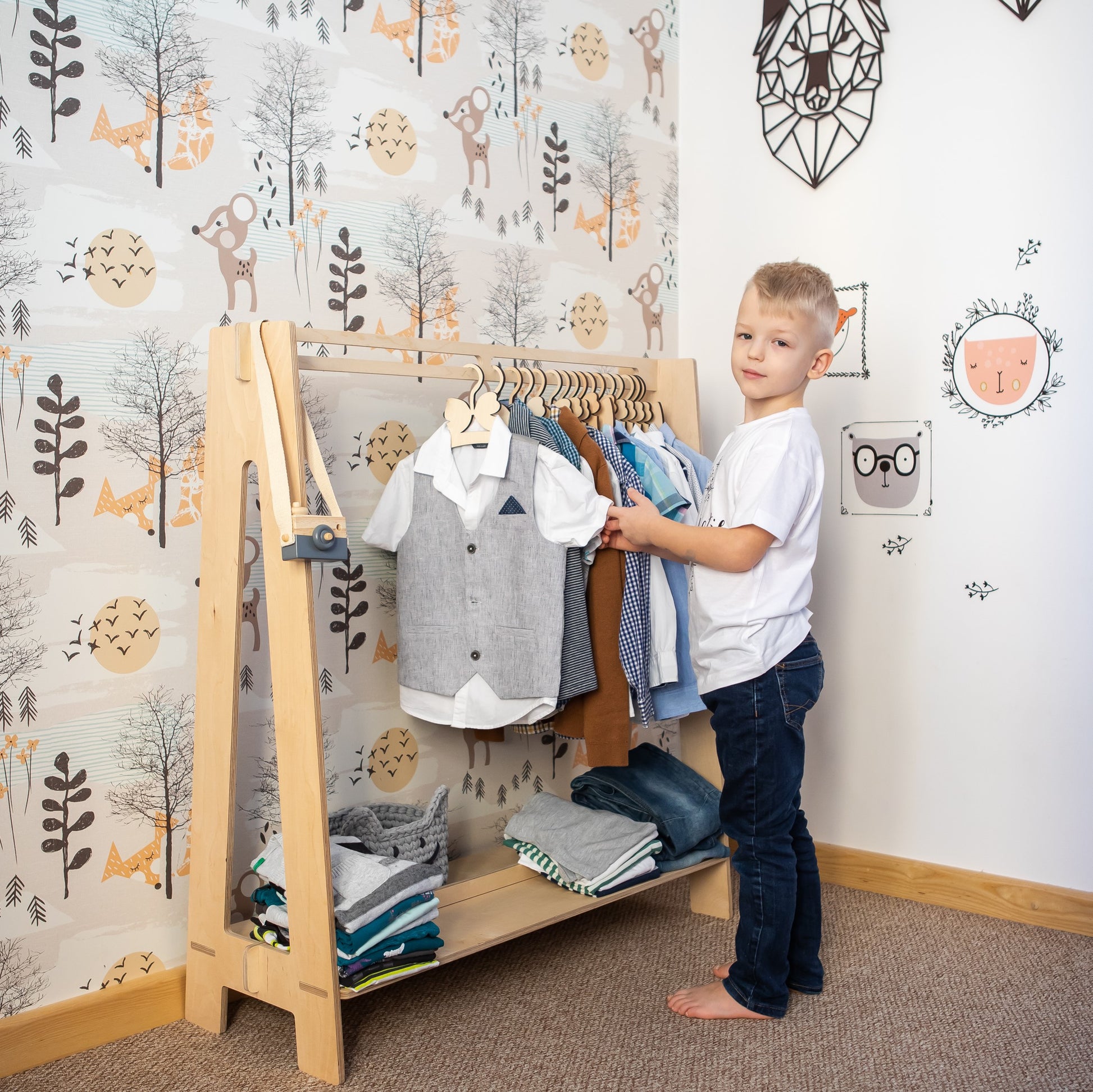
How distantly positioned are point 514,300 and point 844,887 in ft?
5.38

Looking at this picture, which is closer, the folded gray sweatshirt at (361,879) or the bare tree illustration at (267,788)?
the folded gray sweatshirt at (361,879)

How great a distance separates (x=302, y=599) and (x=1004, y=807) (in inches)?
65.3

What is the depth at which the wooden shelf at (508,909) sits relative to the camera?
1.86m

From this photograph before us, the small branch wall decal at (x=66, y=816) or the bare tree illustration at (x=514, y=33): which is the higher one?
the bare tree illustration at (x=514, y=33)

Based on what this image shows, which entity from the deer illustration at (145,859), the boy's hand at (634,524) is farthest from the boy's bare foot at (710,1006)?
the deer illustration at (145,859)

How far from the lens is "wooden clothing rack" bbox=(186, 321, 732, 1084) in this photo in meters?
1.64

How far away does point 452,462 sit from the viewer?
1979 mm

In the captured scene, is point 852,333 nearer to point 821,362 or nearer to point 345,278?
point 821,362

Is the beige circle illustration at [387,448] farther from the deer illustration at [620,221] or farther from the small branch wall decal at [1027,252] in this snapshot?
the small branch wall decal at [1027,252]

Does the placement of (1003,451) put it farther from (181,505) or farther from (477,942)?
(181,505)

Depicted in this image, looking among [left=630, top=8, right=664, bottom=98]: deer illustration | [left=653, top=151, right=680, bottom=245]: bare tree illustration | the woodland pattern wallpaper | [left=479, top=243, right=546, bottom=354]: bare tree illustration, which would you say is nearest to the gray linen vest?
the woodland pattern wallpaper

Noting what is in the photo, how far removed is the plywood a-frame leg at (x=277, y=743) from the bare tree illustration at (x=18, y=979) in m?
0.25

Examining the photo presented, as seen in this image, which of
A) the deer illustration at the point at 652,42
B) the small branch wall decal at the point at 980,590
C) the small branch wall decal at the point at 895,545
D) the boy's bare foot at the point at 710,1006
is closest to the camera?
the boy's bare foot at the point at 710,1006

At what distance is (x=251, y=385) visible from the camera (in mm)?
1729
